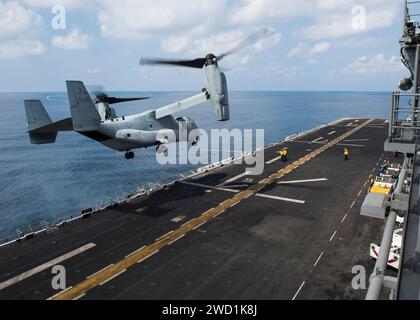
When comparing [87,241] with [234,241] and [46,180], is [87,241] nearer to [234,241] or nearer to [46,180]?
[234,241]

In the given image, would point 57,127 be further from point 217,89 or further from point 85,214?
point 217,89

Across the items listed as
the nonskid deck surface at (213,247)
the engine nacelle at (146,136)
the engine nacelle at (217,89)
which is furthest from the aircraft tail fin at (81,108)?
the engine nacelle at (217,89)

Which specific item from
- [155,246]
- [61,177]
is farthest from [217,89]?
[61,177]

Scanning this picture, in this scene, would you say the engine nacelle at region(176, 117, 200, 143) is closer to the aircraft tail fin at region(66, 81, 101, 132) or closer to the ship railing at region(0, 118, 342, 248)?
the ship railing at region(0, 118, 342, 248)

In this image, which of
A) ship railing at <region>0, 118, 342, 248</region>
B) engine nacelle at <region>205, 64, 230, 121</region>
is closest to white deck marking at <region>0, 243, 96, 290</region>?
ship railing at <region>0, 118, 342, 248</region>

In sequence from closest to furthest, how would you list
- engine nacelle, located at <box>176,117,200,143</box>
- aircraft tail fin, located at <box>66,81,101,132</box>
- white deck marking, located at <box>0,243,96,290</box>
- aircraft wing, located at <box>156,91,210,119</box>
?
white deck marking, located at <box>0,243,96,290</box> < aircraft tail fin, located at <box>66,81,101,132</box> < aircraft wing, located at <box>156,91,210,119</box> < engine nacelle, located at <box>176,117,200,143</box>

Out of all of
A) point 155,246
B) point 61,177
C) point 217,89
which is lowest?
point 61,177

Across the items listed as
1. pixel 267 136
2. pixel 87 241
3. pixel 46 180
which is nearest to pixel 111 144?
pixel 87 241

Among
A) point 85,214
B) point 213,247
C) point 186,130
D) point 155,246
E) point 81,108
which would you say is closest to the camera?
point 213,247
